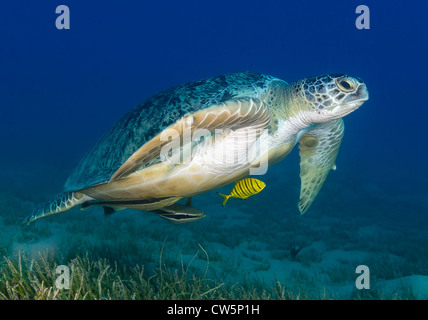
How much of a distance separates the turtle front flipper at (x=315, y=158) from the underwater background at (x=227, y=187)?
4.23 feet

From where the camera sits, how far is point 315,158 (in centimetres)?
382

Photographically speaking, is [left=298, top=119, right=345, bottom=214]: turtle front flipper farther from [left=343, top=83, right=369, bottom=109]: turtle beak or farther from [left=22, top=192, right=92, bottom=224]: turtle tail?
[left=22, top=192, right=92, bottom=224]: turtle tail

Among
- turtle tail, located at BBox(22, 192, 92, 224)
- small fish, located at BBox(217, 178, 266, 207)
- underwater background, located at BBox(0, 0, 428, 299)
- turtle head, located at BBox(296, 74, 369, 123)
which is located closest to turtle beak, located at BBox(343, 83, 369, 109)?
turtle head, located at BBox(296, 74, 369, 123)

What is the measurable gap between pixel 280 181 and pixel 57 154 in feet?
54.4

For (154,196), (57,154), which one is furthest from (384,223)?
(57,154)

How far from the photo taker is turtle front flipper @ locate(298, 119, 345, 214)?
3.66 m

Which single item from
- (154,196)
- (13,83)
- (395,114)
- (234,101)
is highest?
(13,83)

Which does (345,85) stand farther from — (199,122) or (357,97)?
(199,122)

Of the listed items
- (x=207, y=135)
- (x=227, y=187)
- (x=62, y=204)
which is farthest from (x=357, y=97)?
(x=227, y=187)

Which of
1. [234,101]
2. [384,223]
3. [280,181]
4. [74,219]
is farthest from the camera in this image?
[280,181]

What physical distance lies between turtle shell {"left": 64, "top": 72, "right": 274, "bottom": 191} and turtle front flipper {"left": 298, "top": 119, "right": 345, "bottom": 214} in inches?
47.1

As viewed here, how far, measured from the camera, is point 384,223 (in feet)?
26.2
